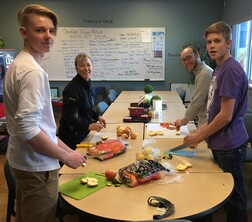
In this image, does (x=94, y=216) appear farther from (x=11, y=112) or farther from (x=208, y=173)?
(x=208, y=173)

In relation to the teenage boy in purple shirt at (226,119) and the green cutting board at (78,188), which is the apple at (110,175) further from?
the teenage boy in purple shirt at (226,119)

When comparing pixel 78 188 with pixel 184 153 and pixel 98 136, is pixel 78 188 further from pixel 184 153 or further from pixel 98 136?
pixel 98 136

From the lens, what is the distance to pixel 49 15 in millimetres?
1178

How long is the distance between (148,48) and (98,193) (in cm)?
474

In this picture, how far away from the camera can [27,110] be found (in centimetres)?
104

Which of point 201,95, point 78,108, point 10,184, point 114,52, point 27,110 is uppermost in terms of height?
point 114,52

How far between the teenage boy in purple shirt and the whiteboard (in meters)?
4.09

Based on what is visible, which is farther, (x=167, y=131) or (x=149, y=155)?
(x=167, y=131)

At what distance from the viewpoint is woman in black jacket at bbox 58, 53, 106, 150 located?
220 centimetres

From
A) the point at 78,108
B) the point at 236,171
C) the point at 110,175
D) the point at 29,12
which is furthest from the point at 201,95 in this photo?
the point at 29,12

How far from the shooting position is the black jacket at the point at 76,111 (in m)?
2.20

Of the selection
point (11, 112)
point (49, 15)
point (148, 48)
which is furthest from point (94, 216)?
point (148, 48)

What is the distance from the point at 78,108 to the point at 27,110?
1.25m

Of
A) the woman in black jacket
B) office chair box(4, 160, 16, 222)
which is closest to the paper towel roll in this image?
the woman in black jacket
